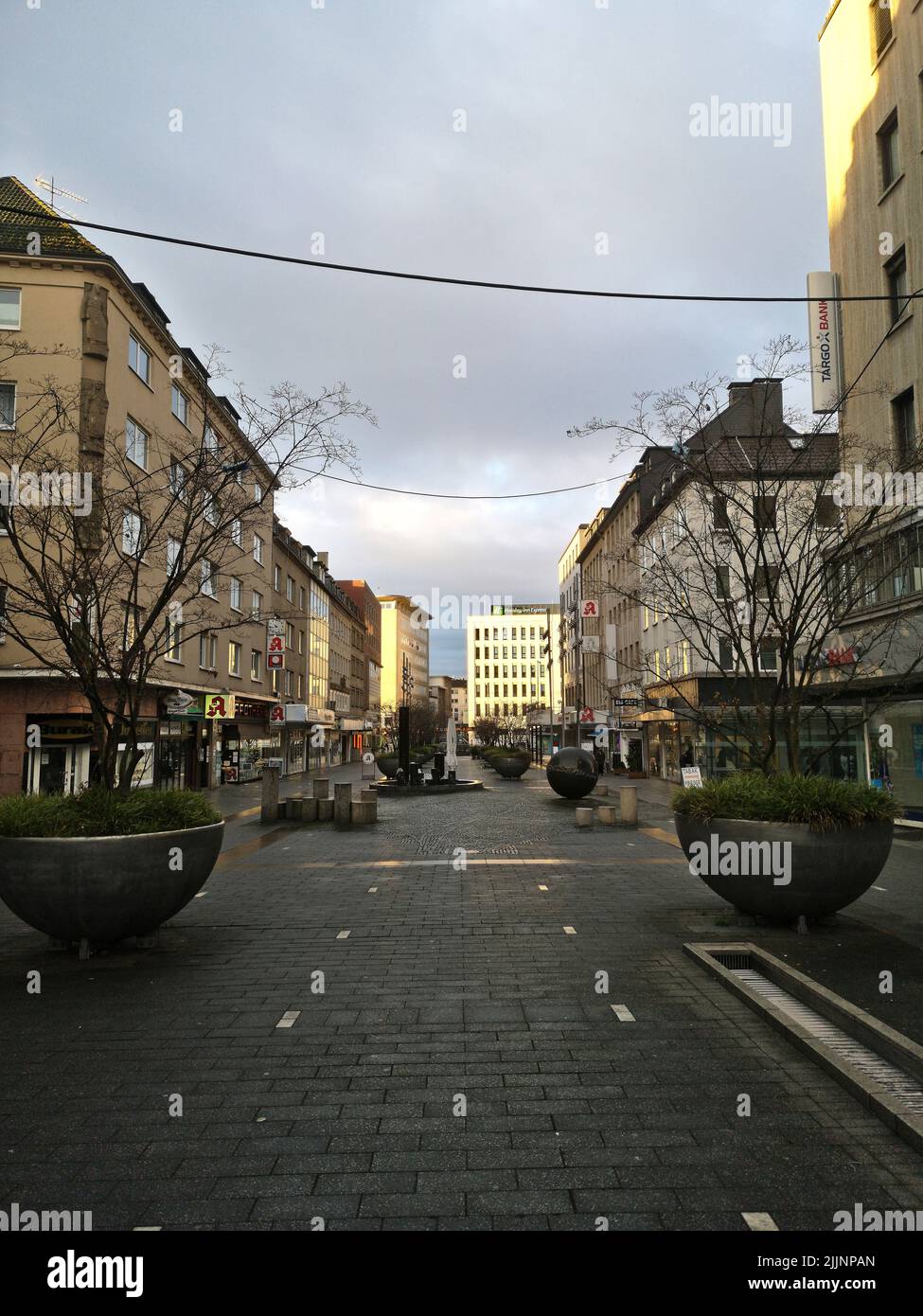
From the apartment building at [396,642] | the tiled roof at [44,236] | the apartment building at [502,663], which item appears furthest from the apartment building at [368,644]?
the tiled roof at [44,236]

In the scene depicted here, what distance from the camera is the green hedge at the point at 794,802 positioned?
307 inches

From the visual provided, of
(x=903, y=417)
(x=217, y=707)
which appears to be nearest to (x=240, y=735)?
(x=217, y=707)

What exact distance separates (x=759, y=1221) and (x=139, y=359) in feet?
95.0

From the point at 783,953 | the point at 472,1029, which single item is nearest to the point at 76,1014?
the point at 472,1029

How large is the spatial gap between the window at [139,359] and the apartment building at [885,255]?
20463 mm

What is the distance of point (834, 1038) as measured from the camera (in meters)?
5.34

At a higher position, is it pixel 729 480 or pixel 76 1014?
pixel 729 480

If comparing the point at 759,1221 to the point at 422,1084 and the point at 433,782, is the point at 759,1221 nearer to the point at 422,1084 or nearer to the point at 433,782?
the point at 422,1084

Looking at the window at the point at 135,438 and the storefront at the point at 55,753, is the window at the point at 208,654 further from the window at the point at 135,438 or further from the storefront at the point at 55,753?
the storefront at the point at 55,753
